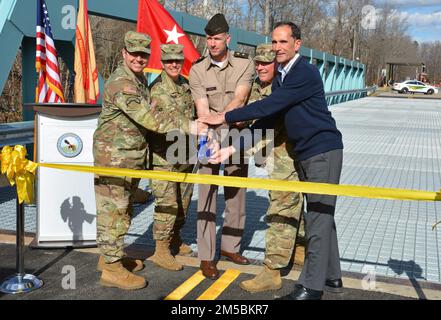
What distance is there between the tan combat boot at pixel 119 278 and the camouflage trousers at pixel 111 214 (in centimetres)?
7

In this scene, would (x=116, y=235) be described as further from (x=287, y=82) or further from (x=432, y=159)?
(x=432, y=159)

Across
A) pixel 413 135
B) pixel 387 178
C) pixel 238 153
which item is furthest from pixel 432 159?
pixel 238 153

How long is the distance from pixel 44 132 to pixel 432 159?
29.3 ft

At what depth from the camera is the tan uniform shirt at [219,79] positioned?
14.3 feet

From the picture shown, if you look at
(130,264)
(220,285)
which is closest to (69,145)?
(130,264)

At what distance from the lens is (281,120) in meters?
4.10

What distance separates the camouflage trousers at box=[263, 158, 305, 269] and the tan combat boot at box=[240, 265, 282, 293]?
65 millimetres

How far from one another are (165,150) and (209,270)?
1087 mm

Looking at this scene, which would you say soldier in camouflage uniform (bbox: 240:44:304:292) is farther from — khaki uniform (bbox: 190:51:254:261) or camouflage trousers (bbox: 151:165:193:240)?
camouflage trousers (bbox: 151:165:193:240)

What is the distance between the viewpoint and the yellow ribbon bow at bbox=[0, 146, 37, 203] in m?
3.88

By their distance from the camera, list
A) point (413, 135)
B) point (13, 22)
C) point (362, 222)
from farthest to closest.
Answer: point (413, 135) → point (13, 22) → point (362, 222)

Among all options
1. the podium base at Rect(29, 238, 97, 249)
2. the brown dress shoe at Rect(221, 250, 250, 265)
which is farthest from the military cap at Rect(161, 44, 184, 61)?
the podium base at Rect(29, 238, 97, 249)

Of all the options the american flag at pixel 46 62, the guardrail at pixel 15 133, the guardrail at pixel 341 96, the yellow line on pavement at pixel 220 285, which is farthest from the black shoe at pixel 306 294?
the guardrail at pixel 341 96

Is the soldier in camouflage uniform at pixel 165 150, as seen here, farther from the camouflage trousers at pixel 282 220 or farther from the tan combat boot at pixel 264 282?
the camouflage trousers at pixel 282 220
